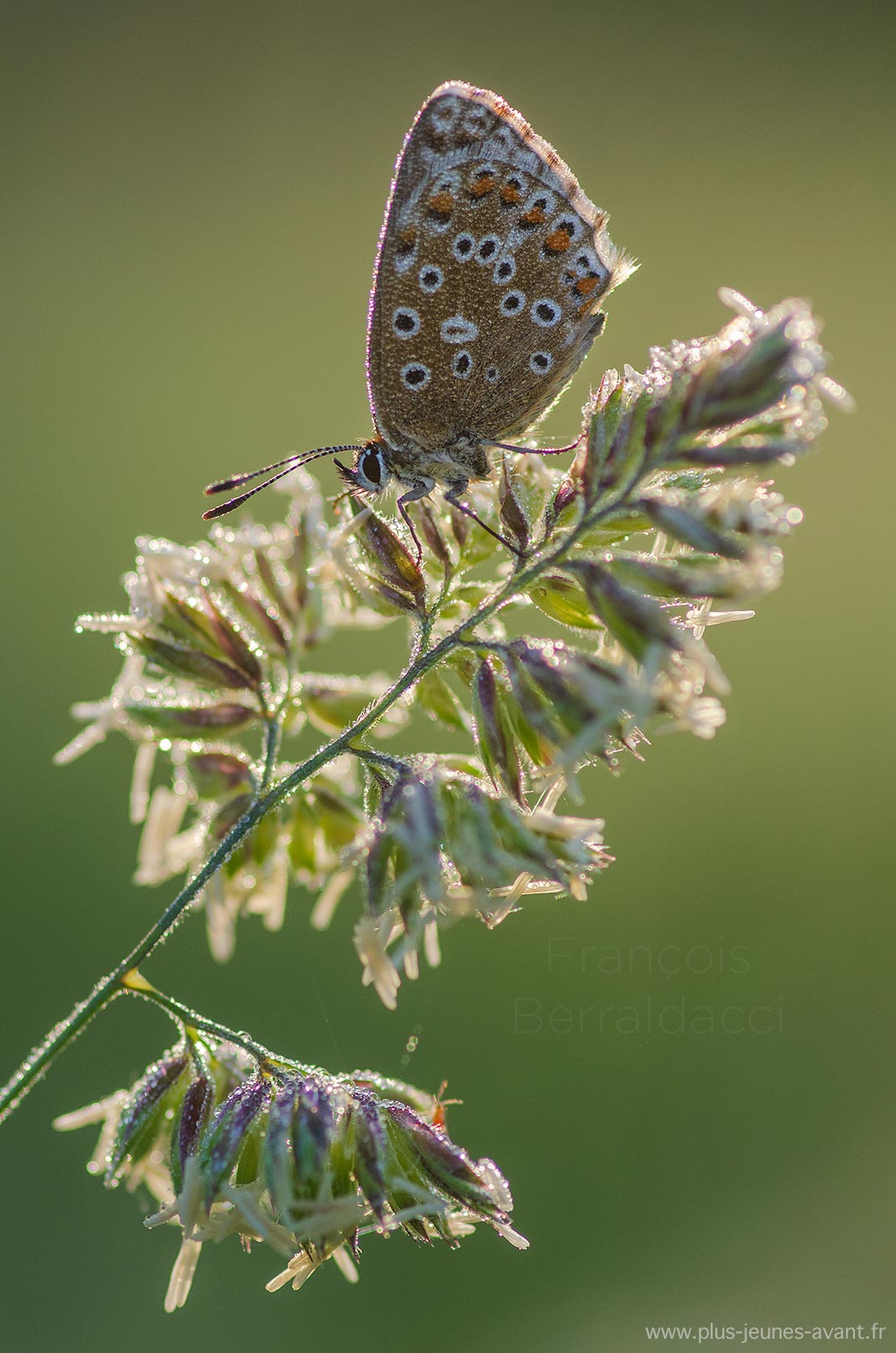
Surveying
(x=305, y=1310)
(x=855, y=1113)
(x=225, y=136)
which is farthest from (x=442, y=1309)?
(x=225, y=136)

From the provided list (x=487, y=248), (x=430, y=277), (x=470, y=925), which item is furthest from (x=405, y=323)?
(x=470, y=925)

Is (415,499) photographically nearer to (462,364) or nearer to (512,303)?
(462,364)

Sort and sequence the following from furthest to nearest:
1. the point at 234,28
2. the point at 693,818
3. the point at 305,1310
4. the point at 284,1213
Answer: the point at 234,28 < the point at 693,818 < the point at 305,1310 < the point at 284,1213

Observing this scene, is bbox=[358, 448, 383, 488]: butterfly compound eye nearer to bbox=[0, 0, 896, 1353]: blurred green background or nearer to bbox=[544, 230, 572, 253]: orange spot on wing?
bbox=[544, 230, 572, 253]: orange spot on wing

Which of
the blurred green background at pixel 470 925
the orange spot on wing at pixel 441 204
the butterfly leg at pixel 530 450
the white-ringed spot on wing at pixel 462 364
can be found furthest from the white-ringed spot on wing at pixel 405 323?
the blurred green background at pixel 470 925

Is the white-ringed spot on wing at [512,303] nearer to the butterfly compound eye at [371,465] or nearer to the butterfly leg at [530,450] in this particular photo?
the butterfly leg at [530,450]

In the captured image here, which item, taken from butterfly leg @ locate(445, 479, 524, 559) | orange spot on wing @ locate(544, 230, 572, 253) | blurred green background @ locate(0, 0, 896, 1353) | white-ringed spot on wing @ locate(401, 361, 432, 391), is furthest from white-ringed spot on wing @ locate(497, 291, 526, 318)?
blurred green background @ locate(0, 0, 896, 1353)

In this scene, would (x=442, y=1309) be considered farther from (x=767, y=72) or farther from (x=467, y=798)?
(x=767, y=72)
